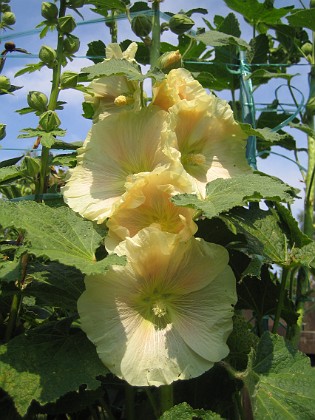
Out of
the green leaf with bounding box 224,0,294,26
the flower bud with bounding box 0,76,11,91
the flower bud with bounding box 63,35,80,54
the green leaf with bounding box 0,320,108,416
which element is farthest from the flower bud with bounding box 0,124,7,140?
the green leaf with bounding box 224,0,294,26

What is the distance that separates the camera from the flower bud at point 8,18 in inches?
50.2

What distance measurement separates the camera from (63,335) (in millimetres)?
812

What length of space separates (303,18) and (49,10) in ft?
2.77

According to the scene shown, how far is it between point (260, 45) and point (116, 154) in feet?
2.94

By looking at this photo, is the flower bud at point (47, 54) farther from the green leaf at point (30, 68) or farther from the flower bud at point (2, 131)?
the flower bud at point (2, 131)

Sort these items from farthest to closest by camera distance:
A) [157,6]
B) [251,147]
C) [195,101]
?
[251,147], [157,6], [195,101]

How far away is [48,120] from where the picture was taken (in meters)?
0.90

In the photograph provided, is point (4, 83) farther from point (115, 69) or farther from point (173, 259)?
point (173, 259)

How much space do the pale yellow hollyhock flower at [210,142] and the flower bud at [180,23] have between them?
6.6 inches

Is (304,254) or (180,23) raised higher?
(180,23)

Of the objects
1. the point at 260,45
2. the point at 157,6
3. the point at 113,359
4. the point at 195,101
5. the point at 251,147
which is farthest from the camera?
the point at 260,45

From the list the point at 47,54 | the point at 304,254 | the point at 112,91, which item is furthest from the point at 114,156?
the point at 304,254

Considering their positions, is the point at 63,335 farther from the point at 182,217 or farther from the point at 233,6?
the point at 233,6

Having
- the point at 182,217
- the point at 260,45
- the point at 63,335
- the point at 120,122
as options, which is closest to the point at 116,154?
the point at 120,122
